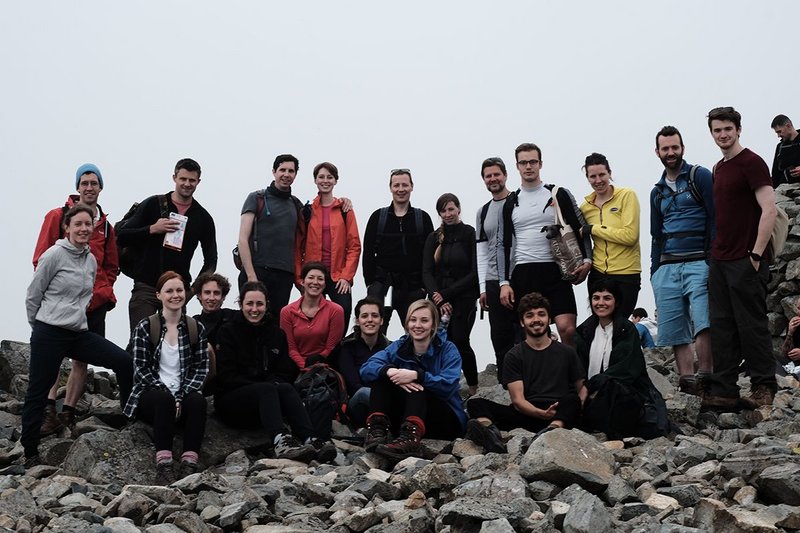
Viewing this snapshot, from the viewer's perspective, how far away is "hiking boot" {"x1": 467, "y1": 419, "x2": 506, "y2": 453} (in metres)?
7.68

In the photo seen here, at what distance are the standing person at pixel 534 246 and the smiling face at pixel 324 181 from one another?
80.2 inches

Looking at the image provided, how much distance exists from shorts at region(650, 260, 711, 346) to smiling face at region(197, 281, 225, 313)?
14.7 ft

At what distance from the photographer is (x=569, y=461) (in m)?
6.39

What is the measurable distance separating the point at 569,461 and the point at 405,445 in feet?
5.41

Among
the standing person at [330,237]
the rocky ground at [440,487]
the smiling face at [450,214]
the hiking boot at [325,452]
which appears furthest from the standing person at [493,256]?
the hiking boot at [325,452]

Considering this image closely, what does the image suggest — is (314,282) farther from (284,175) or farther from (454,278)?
(454,278)

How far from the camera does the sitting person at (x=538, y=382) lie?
8.16m

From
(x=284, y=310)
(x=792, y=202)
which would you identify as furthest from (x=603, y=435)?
(x=792, y=202)

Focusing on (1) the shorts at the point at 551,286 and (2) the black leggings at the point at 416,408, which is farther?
(1) the shorts at the point at 551,286

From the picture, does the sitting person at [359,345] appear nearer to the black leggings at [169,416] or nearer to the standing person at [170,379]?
the standing person at [170,379]

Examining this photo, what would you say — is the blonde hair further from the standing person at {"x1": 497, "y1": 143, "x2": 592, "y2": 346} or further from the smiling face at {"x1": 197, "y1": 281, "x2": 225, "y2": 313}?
the smiling face at {"x1": 197, "y1": 281, "x2": 225, "y2": 313}

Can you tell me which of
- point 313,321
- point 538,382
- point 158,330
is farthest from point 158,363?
point 538,382

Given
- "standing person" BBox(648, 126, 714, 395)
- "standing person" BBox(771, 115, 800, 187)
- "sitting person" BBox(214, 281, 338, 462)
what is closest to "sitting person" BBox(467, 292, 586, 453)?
"standing person" BBox(648, 126, 714, 395)

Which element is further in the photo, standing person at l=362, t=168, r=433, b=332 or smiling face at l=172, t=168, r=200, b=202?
standing person at l=362, t=168, r=433, b=332
